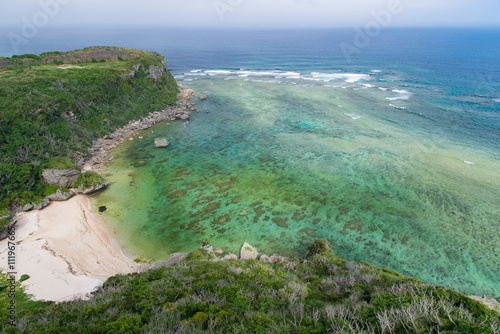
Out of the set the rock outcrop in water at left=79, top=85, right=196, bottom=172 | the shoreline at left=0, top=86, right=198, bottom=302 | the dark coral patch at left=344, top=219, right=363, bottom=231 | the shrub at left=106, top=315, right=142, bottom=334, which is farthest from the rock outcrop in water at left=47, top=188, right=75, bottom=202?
the dark coral patch at left=344, top=219, right=363, bottom=231

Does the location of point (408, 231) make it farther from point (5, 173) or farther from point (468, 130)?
point (5, 173)

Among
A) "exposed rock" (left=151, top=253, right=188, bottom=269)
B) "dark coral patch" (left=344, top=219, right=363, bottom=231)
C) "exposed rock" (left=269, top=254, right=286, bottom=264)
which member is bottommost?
"dark coral patch" (left=344, top=219, right=363, bottom=231)

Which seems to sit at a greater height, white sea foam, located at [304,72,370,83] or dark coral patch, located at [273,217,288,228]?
white sea foam, located at [304,72,370,83]

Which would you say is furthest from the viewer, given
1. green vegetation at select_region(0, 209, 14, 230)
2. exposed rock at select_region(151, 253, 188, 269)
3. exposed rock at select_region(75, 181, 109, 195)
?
exposed rock at select_region(75, 181, 109, 195)

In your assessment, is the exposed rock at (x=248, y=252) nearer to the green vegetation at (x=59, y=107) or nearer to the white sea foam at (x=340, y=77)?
the green vegetation at (x=59, y=107)

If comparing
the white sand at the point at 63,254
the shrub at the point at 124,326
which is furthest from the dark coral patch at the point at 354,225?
the shrub at the point at 124,326

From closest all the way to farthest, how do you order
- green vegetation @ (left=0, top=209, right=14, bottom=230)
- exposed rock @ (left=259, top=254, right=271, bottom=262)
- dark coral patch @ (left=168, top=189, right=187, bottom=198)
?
exposed rock @ (left=259, top=254, right=271, bottom=262) < green vegetation @ (left=0, top=209, right=14, bottom=230) < dark coral patch @ (left=168, top=189, right=187, bottom=198)

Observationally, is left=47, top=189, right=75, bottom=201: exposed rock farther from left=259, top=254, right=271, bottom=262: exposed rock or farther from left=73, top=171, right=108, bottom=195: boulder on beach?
left=259, top=254, right=271, bottom=262: exposed rock
